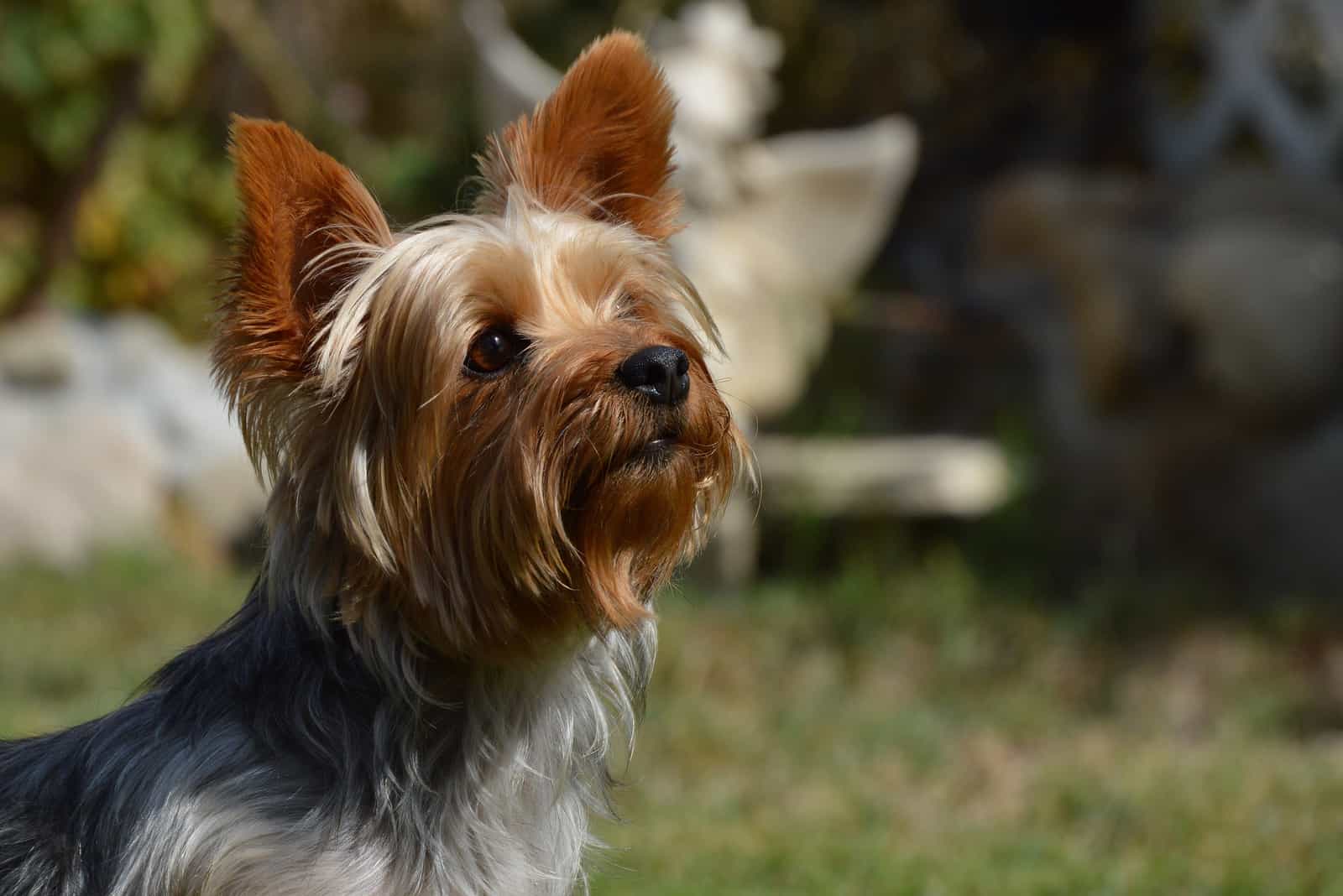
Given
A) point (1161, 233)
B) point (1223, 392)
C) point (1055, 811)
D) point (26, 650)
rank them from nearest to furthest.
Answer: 1. point (1055, 811)
2. point (26, 650)
3. point (1223, 392)
4. point (1161, 233)

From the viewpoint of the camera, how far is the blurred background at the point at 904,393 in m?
6.93

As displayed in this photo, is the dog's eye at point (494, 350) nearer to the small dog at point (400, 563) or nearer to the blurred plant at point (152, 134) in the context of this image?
the small dog at point (400, 563)

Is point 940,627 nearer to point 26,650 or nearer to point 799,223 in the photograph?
point 799,223

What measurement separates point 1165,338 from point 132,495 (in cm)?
600

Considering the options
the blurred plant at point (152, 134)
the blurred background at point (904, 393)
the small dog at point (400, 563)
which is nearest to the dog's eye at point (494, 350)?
the small dog at point (400, 563)

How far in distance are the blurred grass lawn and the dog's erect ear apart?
1486 millimetres

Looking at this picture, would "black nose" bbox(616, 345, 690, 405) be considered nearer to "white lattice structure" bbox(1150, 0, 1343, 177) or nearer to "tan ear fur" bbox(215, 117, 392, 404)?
"tan ear fur" bbox(215, 117, 392, 404)

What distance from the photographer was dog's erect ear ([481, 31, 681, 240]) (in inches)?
134

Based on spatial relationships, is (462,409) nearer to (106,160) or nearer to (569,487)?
(569,487)

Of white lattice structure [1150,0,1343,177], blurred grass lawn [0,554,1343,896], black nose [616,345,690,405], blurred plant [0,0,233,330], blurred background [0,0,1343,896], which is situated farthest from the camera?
blurred plant [0,0,233,330]

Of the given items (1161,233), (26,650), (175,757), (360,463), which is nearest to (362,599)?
(360,463)

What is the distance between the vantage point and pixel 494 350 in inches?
126

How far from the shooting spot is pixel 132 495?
943cm

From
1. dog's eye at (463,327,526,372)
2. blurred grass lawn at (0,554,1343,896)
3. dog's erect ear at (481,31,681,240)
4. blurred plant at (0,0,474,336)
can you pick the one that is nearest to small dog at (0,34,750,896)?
dog's eye at (463,327,526,372)
